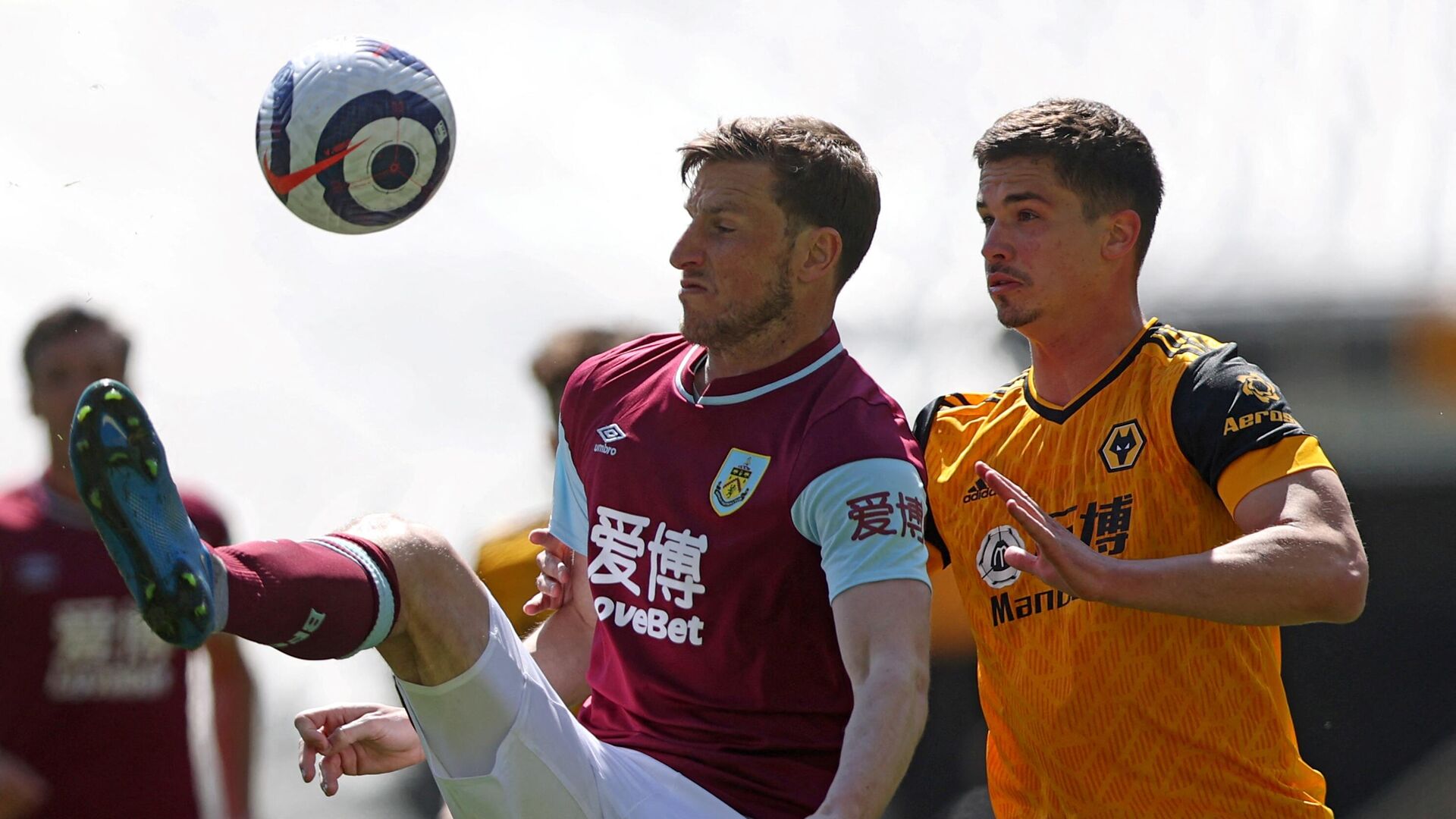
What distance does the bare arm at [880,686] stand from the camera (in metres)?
3.06

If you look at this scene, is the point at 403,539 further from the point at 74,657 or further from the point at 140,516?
the point at 74,657

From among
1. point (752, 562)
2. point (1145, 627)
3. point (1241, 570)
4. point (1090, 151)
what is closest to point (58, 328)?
point (752, 562)

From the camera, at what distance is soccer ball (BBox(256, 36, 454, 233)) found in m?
4.09

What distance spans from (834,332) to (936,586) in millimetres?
3138

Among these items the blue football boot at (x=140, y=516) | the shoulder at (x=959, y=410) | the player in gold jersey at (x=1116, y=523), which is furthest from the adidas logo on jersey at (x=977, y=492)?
the blue football boot at (x=140, y=516)

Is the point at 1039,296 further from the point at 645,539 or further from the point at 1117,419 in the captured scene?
the point at 645,539

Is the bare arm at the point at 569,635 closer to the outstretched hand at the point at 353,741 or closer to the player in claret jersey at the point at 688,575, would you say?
the player in claret jersey at the point at 688,575

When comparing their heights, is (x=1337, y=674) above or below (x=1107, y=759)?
below

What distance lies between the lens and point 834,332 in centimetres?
385

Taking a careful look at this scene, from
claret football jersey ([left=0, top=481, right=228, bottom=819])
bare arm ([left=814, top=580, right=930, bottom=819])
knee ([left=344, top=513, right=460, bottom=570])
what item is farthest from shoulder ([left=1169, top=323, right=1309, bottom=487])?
claret football jersey ([left=0, top=481, right=228, bottom=819])

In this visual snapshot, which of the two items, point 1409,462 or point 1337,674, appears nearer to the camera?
point 1337,674

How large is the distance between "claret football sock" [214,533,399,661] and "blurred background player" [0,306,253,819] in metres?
2.08

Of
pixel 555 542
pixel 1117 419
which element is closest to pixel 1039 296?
pixel 1117 419

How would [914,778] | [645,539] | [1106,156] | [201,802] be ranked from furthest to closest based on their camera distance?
Answer: [914,778], [201,802], [1106,156], [645,539]
